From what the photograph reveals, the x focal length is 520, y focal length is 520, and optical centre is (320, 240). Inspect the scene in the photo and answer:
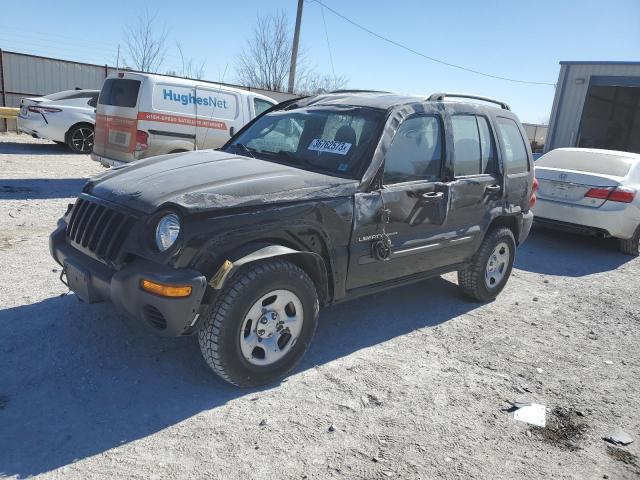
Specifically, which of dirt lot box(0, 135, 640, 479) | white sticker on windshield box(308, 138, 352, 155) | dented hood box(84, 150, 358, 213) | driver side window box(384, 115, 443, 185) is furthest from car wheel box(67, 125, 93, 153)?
driver side window box(384, 115, 443, 185)

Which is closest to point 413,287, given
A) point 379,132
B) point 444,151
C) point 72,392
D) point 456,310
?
point 456,310

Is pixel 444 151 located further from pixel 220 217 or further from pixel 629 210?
pixel 629 210

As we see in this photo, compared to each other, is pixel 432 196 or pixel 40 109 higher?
pixel 432 196

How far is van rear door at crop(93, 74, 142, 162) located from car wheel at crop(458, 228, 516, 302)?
6.17 m

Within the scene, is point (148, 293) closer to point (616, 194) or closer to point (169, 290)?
point (169, 290)

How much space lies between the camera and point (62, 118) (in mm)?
12523

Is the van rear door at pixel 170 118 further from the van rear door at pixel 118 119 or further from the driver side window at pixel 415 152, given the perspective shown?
the driver side window at pixel 415 152

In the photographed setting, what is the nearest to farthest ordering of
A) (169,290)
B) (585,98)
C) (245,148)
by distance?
(169,290) < (245,148) < (585,98)

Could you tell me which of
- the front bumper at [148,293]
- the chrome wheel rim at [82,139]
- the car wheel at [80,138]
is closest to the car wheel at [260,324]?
the front bumper at [148,293]

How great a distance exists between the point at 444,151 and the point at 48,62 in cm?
1662

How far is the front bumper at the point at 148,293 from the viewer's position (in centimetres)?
282

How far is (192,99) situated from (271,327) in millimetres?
7184

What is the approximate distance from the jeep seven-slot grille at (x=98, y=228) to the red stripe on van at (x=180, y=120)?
5689mm

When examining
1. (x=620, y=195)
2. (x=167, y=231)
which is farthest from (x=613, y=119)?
(x=167, y=231)
